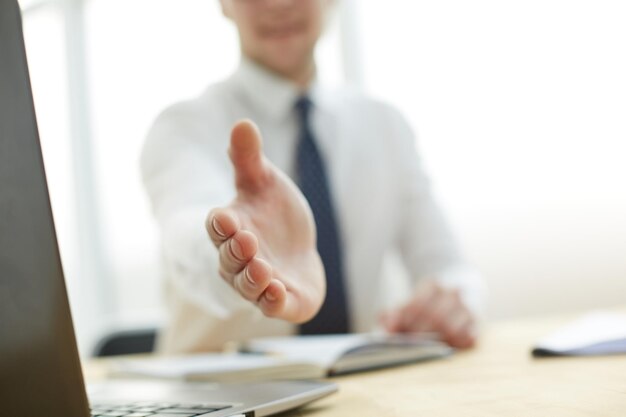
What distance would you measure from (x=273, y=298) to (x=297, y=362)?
300mm

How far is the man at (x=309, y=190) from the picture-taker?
4.50ft

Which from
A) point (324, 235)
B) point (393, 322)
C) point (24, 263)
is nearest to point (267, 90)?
point (324, 235)

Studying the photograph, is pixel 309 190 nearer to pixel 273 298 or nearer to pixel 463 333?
pixel 463 333

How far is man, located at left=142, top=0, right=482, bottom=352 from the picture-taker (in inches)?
53.9

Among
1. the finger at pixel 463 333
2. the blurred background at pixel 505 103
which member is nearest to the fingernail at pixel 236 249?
the finger at pixel 463 333

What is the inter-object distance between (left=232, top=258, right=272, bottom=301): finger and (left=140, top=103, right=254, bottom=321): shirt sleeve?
364 mm

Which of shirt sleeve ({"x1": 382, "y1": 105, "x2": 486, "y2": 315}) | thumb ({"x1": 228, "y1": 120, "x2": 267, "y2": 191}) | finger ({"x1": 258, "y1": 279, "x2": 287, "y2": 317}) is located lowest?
finger ({"x1": 258, "y1": 279, "x2": 287, "y2": 317})

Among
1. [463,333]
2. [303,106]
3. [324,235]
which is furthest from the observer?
[303,106]

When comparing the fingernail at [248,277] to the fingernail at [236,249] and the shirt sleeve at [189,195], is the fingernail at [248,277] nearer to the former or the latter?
the fingernail at [236,249]

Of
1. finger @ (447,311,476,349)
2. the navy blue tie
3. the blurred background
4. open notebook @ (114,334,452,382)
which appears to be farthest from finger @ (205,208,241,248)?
the blurred background

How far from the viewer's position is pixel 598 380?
785 mm

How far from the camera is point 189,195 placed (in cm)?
139

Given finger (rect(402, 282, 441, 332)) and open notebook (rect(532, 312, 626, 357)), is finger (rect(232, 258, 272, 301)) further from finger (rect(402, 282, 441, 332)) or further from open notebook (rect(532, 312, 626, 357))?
finger (rect(402, 282, 441, 332))

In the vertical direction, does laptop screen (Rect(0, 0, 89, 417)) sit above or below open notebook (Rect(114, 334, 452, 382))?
above
